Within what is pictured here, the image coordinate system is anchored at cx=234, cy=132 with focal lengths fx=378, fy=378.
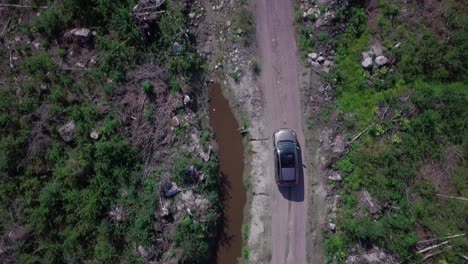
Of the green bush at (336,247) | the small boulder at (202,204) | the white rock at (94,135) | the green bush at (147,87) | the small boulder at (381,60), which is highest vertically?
the small boulder at (381,60)

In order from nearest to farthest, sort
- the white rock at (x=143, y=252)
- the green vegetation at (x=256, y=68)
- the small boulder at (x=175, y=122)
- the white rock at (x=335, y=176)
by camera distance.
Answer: the white rock at (x=143, y=252) → the small boulder at (x=175, y=122) → the white rock at (x=335, y=176) → the green vegetation at (x=256, y=68)

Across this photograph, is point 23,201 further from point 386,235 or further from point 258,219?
point 386,235

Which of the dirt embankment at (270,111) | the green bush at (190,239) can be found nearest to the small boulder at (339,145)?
the dirt embankment at (270,111)

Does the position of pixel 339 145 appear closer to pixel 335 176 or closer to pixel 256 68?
pixel 335 176

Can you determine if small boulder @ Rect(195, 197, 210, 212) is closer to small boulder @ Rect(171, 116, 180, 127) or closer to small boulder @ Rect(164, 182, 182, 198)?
small boulder @ Rect(164, 182, 182, 198)

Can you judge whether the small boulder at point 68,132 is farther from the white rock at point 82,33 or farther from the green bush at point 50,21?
the green bush at point 50,21

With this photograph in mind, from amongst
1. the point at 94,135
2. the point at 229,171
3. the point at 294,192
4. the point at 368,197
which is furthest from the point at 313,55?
the point at 94,135

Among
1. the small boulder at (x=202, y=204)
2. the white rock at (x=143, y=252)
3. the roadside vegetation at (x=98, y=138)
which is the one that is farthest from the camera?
the small boulder at (x=202, y=204)

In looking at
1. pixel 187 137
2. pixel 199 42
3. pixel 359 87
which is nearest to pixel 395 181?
pixel 359 87

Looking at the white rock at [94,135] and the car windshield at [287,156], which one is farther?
the car windshield at [287,156]
